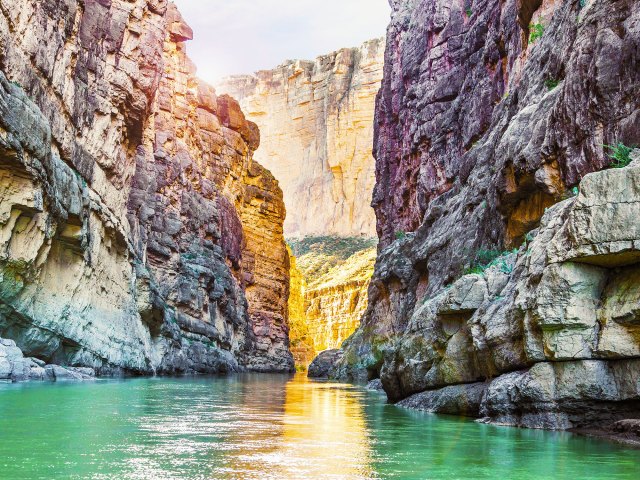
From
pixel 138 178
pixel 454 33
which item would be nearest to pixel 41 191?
pixel 138 178

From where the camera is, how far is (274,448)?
26.9 ft

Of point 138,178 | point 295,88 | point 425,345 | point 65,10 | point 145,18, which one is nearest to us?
point 425,345

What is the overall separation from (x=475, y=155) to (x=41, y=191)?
17531 millimetres

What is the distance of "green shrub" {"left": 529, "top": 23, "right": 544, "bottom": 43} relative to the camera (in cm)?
2470

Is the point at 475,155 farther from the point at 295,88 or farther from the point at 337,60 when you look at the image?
the point at 295,88

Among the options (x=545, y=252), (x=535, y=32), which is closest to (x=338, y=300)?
(x=535, y=32)

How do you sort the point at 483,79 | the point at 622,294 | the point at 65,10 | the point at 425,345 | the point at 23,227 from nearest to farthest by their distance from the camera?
1. the point at 622,294
2. the point at 425,345
3. the point at 23,227
4. the point at 65,10
5. the point at 483,79

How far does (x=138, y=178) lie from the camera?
4525cm

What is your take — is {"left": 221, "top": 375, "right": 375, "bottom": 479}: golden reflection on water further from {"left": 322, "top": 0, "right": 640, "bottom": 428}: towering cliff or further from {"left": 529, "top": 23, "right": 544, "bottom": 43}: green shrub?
{"left": 529, "top": 23, "right": 544, "bottom": 43}: green shrub

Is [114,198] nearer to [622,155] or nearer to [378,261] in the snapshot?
[378,261]

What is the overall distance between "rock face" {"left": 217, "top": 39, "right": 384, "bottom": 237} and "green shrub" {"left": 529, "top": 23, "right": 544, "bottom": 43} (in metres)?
101

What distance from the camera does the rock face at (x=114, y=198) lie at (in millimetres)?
22516

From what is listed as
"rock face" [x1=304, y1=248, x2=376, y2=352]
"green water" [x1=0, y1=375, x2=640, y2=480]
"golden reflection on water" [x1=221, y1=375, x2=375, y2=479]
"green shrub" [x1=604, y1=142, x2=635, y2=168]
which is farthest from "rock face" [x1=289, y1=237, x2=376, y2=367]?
"green water" [x1=0, y1=375, x2=640, y2=480]

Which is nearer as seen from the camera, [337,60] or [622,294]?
[622,294]
